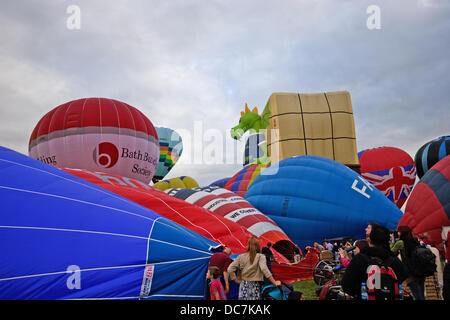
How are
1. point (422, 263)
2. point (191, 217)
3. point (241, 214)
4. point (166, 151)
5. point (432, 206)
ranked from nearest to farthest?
1. point (422, 263)
2. point (191, 217)
3. point (432, 206)
4. point (241, 214)
5. point (166, 151)

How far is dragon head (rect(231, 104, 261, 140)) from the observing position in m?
18.7

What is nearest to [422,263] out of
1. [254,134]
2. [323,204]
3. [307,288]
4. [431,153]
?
[307,288]

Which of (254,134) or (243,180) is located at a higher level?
(254,134)

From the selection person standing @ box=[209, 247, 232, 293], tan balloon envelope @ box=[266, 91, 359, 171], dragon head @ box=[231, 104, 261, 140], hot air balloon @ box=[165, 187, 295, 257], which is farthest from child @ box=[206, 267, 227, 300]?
dragon head @ box=[231, 104, 261, 140]

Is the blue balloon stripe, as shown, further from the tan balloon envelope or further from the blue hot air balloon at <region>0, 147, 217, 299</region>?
the blue hot air balloon at <region>0, 147, 217, 299</region>

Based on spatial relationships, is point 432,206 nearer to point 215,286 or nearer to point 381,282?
point 215,286

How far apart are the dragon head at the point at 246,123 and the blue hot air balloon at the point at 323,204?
7399 millimetres

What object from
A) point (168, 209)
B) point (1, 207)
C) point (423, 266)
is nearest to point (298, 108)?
point (168, 209)

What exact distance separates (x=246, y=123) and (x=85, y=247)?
1585cm

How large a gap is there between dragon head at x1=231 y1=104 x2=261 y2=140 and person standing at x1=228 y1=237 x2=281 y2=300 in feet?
48.4

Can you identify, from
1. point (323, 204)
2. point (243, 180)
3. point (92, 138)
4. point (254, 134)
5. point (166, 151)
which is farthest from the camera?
point (166, 151)

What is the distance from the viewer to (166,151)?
27.1 m

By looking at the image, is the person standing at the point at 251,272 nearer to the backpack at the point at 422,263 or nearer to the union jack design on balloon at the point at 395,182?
the backpack at the point at 422,263
